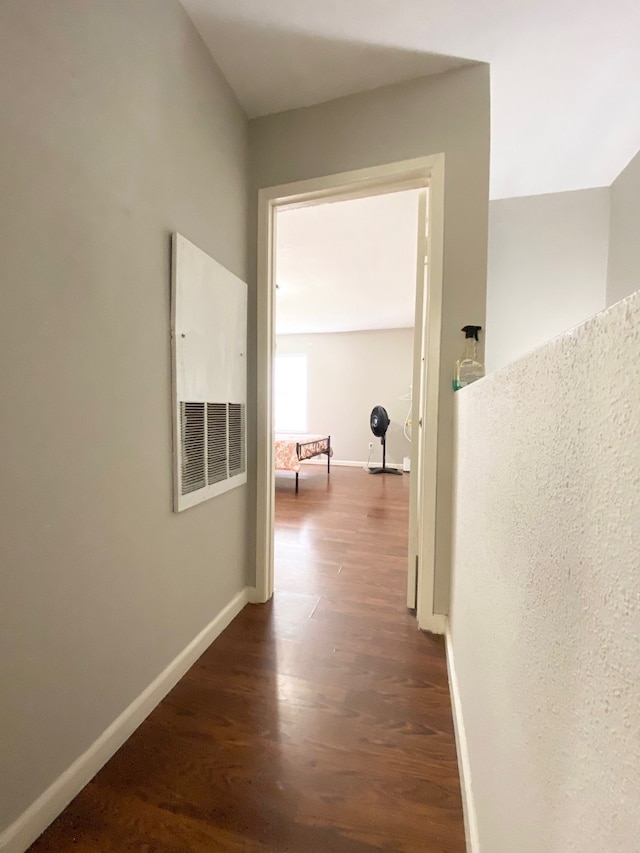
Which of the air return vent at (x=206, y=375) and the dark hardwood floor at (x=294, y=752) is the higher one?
the air return vent at (x=206, y=375)

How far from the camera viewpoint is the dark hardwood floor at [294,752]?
876mm

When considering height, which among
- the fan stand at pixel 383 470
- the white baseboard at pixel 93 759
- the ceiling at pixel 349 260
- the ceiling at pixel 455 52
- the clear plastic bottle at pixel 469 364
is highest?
the ceiling at pixel 455 52

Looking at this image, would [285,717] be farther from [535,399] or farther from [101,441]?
[535,399]

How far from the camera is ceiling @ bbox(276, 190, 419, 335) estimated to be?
7.80 feet

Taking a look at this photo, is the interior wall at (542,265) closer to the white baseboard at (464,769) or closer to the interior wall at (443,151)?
the interior wall at (443,151)

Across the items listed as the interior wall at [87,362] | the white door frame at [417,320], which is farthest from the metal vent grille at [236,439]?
Answer: the interior wall at [87,362]

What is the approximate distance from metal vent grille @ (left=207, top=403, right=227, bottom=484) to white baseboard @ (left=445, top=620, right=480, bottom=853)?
121cm

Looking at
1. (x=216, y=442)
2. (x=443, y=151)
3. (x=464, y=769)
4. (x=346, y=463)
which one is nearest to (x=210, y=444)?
(x=216, y=442)

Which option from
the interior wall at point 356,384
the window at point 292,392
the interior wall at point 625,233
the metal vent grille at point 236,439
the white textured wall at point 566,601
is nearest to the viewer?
the white textured wall at point 566,601

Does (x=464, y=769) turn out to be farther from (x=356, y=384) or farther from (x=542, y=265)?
(x=356, y=384)

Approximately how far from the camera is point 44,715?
87 centimetres

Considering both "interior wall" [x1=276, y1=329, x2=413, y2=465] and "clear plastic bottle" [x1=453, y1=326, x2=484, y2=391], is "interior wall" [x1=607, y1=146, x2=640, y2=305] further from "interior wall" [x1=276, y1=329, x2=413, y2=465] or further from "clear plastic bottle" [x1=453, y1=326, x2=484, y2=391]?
"interior wall" [x1=276, y1=329, x2=413, y2=465]

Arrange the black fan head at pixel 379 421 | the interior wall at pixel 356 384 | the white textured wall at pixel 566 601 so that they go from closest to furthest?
the white textured wall at pixel 566 601, the black fan head at pixel 379 421, the interior wall at pixel 356 384

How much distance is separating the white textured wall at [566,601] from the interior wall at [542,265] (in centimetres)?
217
